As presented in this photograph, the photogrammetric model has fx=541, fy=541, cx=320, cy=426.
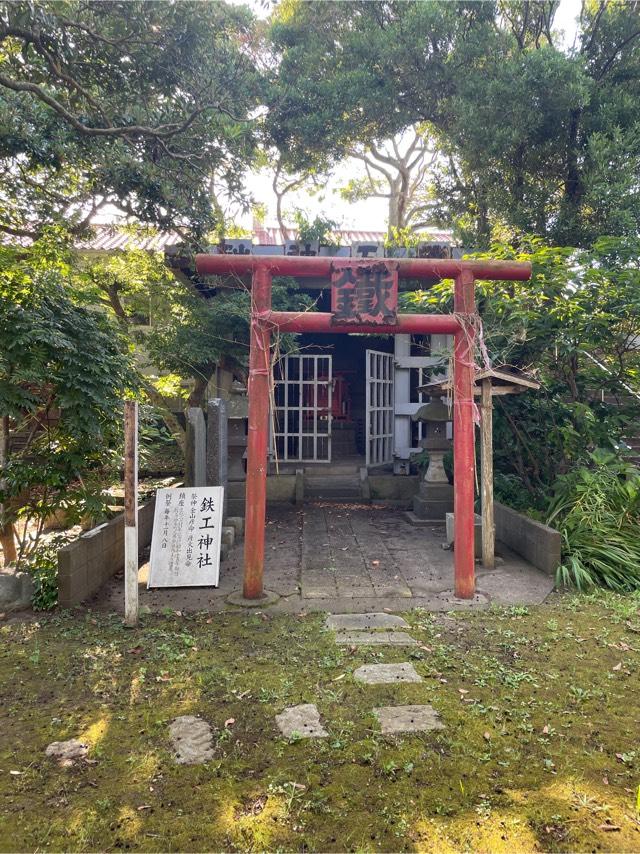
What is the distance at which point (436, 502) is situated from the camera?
29.4 ft

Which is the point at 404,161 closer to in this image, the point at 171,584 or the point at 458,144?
the point at 458,144

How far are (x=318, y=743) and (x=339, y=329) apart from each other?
372 cm

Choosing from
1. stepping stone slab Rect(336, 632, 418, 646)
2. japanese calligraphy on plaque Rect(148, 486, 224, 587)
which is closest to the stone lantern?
japanese calligraphy on plaque Rect(148, 486, 224, 587)

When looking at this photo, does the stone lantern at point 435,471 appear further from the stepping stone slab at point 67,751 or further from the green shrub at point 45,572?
the stepping stone slab at point 67,751

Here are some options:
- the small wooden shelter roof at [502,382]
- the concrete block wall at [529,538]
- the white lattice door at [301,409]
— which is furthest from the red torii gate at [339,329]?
the white lattice door at [301,409]

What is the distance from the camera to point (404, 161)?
15.4 metres

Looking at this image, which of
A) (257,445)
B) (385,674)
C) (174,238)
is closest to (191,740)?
(385,674)

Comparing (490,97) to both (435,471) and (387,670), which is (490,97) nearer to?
(435,471)

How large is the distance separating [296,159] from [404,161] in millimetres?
4773

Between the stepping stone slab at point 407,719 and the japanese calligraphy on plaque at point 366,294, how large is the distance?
3.43 meters

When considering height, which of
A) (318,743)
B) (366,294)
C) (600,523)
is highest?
(366,294)

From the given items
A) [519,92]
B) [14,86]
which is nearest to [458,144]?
[519,92]

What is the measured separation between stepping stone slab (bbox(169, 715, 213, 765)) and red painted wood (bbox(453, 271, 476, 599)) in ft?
10.2

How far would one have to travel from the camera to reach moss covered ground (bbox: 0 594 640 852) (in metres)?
2.38
